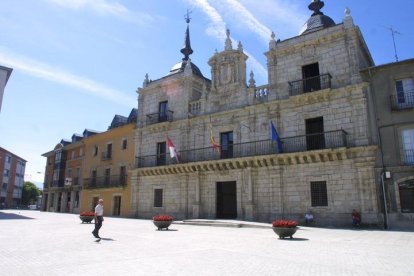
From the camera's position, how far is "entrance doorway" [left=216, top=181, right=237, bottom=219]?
74.6 feet

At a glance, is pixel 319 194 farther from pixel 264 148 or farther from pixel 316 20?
pixel 316 20

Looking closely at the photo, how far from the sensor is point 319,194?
61.8 feet

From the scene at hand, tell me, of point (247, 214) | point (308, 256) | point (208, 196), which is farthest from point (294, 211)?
point (308, 256)

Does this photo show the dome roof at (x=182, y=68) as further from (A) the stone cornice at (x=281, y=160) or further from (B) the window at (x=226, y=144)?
(A) the stone cornice at (x=281, y=160)

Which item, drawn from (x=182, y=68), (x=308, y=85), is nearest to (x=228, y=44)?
(x=182, y=68)

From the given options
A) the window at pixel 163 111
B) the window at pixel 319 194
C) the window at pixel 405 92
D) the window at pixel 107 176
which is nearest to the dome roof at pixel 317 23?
the window at pixel 405 92

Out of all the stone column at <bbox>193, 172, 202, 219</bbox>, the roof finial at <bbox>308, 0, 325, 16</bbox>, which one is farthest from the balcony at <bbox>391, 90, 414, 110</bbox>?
the stone column at <bbox>193, 172, 202, 219</bbox>

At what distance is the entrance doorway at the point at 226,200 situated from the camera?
22734 mm

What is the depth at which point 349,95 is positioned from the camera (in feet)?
61.4

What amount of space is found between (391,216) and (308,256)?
434 inches

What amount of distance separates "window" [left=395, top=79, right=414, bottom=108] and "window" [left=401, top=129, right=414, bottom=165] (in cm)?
147

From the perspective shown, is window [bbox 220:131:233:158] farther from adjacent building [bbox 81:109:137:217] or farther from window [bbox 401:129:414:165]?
window [bbox 401:129:414:165]

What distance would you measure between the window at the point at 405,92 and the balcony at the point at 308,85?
3.68 m

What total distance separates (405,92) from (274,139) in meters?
7.43
